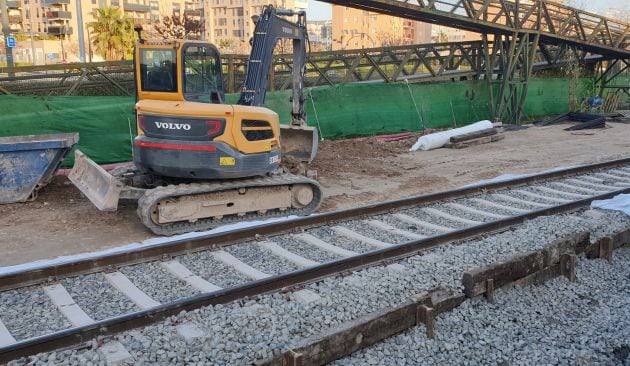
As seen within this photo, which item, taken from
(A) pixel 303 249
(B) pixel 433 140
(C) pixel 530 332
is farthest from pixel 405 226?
(B) pixel 433 140

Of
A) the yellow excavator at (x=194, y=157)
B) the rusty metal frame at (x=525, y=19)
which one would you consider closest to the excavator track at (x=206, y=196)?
the yellow excavator at (x=194, y=157)

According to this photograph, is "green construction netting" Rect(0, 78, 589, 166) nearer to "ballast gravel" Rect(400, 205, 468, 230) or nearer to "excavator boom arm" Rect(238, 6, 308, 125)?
"excavator boom arm" Rect(238, 6, 308, 125)

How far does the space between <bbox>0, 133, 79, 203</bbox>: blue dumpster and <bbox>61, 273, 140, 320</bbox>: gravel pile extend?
4662 millimetres

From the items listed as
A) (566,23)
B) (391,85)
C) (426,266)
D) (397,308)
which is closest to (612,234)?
(426,266)

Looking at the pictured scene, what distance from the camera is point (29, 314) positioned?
6.13 m

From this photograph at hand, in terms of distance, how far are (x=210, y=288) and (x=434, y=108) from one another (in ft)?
53.6

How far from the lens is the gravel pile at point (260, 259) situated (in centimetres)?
742

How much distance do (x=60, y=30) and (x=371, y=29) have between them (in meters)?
57.6

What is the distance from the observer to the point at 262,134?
10062 mm

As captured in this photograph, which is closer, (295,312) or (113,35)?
(295,312)

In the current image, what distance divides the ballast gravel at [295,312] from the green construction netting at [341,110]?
9.16m

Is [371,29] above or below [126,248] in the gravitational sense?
above

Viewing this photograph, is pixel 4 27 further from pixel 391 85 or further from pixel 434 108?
pixel 434 108

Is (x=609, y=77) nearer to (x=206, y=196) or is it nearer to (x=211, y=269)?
(x=206, y=196)
